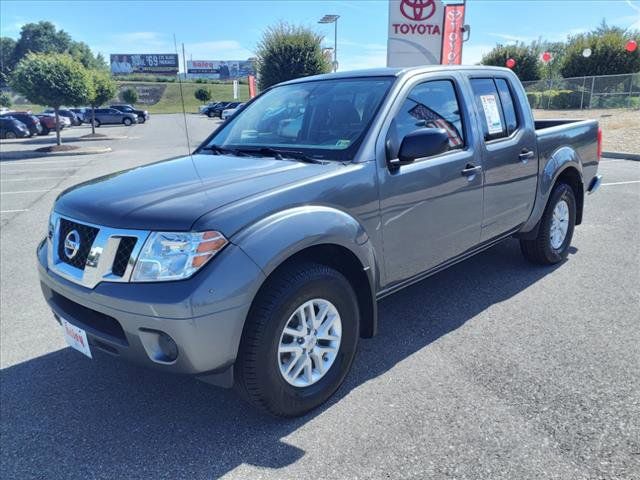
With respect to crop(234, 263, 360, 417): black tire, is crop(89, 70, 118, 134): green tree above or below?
above

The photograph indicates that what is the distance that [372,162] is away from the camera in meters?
3.01

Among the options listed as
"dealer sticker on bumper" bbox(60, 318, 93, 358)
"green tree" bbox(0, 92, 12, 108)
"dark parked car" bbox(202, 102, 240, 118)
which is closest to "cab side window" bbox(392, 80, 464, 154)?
"dealer sticker on bumper" bbox(60, 318, 93, 358)

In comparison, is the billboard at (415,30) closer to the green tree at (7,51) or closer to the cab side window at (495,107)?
the cab side window at (495,107)

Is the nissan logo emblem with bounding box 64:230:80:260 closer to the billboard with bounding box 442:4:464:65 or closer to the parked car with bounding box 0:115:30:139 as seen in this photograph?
the billboard with bounding box 442:4:464:65

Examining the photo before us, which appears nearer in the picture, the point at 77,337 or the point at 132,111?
the point at 77,337

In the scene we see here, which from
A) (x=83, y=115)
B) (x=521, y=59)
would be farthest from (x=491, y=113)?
(x=83, y=115)

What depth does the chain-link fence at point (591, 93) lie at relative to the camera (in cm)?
2705

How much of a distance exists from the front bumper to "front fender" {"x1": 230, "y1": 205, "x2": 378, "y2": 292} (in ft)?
0.24

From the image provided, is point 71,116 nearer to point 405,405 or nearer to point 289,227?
point 289,227

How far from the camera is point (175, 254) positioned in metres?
2.29

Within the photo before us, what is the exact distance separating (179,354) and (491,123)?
3014 mm

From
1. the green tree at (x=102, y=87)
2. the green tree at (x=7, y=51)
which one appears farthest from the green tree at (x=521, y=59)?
the green tree at (x=7, y=51)

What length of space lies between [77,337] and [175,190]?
0.93 metres

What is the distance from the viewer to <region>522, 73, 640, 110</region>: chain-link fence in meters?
27.0
